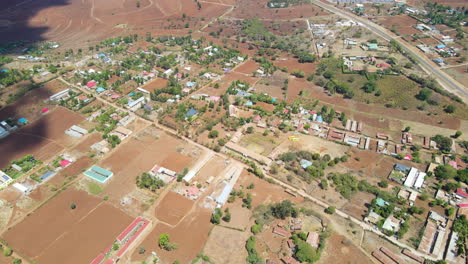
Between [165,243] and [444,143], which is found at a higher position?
[444,143]

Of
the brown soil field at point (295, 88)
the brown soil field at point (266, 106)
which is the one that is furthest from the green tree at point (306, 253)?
the brown soil field at point (295, 88)

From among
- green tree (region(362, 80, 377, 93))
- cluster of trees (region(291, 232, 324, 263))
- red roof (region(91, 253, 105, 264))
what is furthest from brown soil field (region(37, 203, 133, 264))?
green tree (region(362, 80, 377, 93))

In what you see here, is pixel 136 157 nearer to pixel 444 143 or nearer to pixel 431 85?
pixel 444 143

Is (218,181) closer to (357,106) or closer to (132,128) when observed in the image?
(132,128)

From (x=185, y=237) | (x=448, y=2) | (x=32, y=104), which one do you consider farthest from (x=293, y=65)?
(x=448, y=2)

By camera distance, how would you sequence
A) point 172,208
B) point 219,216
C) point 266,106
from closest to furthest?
point 219,216, point 172,208, point 266,106

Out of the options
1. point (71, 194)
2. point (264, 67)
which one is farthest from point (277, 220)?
point (264, 67)
